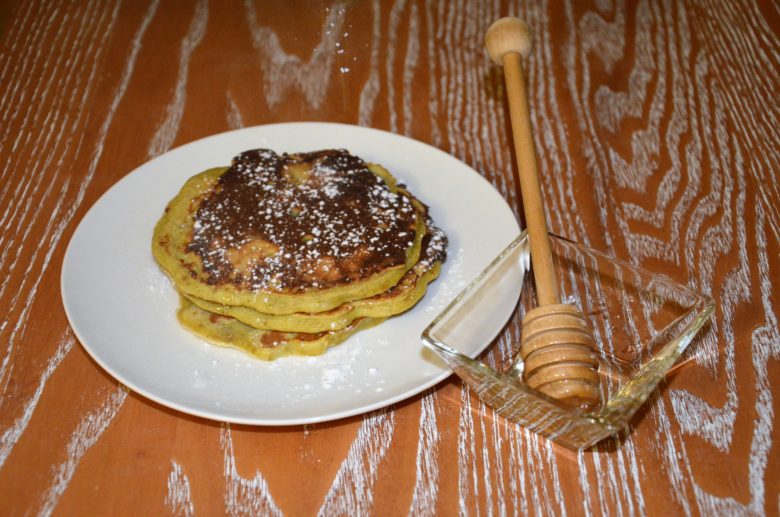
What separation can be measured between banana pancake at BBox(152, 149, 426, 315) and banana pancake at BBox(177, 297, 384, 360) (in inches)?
1.9

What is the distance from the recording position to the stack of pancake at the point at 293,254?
1.30 metres

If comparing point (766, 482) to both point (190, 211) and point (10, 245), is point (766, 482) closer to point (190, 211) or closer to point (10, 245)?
point (190, 211)

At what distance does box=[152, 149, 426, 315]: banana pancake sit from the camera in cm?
130

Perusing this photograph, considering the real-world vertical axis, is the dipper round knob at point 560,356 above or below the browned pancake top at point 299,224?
above

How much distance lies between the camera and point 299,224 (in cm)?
140

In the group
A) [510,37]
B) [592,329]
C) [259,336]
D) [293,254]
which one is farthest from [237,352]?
[510,37]

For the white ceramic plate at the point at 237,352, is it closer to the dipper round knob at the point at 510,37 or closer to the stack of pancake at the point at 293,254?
the stack of pancake at the point at 293,254

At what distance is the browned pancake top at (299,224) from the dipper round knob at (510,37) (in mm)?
361

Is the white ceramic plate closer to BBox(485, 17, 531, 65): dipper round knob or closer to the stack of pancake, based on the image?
the stack of pancake

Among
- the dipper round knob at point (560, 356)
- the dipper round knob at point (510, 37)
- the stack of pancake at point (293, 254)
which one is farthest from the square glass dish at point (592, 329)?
the dipper round knob at point (510, 37)

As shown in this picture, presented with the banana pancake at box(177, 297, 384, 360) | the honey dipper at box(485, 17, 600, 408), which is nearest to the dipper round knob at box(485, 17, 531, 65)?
the honey dipper at box(485, 17, 600, 408)

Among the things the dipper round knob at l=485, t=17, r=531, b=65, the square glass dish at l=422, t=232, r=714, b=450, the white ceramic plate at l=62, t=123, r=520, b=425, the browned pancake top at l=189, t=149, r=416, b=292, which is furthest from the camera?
the dipper round knob at l=485, t=17, r=531, b=65

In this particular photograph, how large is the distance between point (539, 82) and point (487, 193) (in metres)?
0.66

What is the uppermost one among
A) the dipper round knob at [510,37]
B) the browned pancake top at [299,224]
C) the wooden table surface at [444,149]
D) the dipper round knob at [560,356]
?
the dipper round knob at [510,37]
